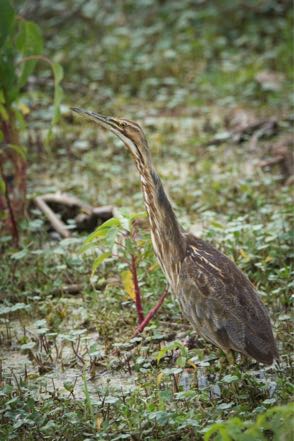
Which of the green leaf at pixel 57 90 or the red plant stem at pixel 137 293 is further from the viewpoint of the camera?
the green leaf at pixel 57 90

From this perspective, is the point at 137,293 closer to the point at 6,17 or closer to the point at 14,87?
the point at 14,87

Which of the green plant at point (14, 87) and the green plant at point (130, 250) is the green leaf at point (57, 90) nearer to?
the green plant at point (14, 87)

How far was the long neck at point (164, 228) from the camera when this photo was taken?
14.1 feet

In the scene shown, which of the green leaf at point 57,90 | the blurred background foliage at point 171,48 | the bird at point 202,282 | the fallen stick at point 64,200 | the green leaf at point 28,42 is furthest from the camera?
the blurred background foliage at point 171,48

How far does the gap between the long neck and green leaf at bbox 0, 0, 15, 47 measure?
1303 mm

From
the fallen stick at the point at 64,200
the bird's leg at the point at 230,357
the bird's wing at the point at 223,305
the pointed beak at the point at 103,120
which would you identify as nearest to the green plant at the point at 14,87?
the fallen stick at the point at 64,200

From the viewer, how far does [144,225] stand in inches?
232

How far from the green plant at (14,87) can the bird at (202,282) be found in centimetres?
98

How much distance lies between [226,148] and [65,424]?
3.92 meters

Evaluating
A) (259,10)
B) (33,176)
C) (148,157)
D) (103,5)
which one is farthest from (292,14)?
(148,157)

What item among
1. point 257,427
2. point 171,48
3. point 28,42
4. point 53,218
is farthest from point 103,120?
point 171,48

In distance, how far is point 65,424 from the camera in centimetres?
369

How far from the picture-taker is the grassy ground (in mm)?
3789

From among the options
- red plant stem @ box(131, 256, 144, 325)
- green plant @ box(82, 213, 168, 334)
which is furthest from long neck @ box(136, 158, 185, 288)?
red plant stem @ box(131, 256, 144, 325)
